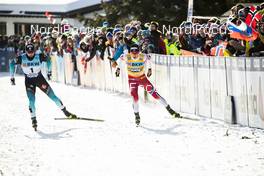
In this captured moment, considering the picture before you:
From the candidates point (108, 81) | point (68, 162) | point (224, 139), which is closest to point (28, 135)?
point (68, 162)

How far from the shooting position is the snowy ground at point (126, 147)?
811 cm

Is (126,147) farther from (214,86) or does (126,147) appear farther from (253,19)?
(253,19)

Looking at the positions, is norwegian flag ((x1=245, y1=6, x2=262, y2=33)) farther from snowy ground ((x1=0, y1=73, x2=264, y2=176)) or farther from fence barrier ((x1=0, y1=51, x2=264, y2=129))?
snowy ground ((x1=0, y1=73, x2=264, y2=176))

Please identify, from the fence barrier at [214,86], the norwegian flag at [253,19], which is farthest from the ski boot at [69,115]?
the norwegian flag at [253,19]

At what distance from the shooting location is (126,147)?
9828 millimetres

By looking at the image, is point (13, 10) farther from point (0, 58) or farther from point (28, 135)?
point (28, 135)

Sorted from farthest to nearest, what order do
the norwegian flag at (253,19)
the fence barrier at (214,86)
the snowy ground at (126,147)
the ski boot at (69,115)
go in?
1. the ski boot at (69,115)
2. the norwegian flag at (253,19)
3. the fence barrier at (214,86)
4. the snowy ground at (126,147)

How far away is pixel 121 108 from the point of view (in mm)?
15625

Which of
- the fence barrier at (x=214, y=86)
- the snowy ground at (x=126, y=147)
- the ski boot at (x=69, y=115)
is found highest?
the fence barrier at (x=214, y=86)

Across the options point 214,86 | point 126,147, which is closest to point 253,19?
point 214,86

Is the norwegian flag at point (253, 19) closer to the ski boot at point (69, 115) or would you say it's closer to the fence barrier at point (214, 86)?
the fence barrier at point (214, 86)

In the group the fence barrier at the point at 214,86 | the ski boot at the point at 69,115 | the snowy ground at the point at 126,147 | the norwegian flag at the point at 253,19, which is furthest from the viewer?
the ski boot at the point at 69,115

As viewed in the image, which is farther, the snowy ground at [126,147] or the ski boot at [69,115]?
the ski boot at [69,115]

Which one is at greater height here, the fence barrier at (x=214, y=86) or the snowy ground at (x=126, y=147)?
the fence barrier at (x=214, y=86)
